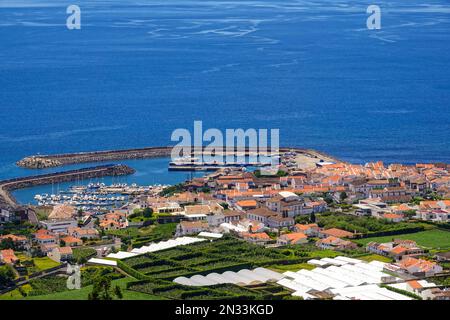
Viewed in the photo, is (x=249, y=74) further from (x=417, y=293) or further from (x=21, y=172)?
(x=417, y=293)

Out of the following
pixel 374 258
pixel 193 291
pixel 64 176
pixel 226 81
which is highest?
pixel 226 81

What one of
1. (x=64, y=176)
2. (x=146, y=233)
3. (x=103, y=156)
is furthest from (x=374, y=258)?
(x=103, y=156)

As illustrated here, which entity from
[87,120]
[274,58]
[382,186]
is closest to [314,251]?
[382,186]

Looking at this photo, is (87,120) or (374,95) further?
(374,95)
